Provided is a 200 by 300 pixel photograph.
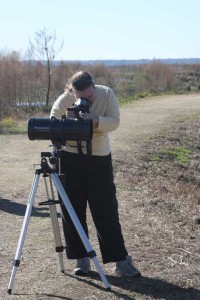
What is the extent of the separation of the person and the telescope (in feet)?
1.05

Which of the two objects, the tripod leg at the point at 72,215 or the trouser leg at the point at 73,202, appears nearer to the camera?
the tripod leg at the point at 72,215

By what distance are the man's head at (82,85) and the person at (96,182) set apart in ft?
0.19

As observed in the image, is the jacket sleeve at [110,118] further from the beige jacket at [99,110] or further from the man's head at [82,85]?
the man's head at [82,85]

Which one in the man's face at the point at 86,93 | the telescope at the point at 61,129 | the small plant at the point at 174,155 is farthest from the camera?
the small plant at the point at 174,155

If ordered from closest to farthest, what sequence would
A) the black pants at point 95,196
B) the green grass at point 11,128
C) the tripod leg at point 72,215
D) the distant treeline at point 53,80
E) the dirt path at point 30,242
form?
1. the tripod leg at point 72,215
2. the dirt path at point 30,242
3. the black pants at point 95,196
4. the green grass at point 11,128
5. the distant treeline at point 53,80

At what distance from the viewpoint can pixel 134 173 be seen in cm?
1100

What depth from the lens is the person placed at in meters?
5.28

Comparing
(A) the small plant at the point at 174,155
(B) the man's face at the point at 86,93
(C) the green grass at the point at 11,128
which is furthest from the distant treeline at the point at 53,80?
(B) the man's face at the point at 86,93

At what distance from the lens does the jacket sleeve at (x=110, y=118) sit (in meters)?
5.14

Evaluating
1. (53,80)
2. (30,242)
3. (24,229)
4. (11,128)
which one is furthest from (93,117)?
(53,80)

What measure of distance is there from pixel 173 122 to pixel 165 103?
755 centimetres

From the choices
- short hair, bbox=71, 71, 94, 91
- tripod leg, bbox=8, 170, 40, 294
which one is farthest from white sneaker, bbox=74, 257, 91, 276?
short hair, bbox=71, 71, 94, 91

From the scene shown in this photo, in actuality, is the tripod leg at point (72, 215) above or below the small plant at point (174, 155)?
above

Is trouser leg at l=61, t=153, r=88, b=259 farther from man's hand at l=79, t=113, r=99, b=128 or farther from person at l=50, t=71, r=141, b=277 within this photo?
man's hand at l=79, t=113, r=99, b=128
